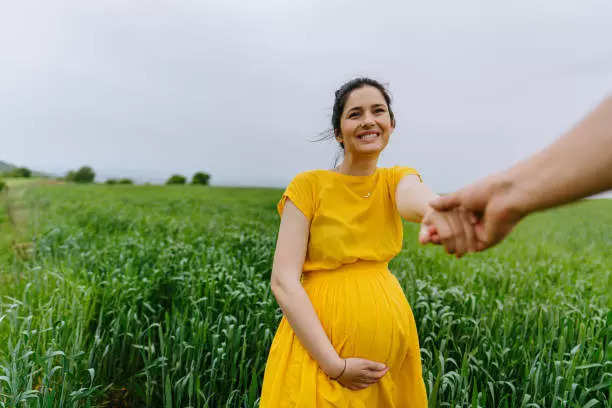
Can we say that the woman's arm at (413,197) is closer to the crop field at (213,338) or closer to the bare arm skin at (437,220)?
the bare arm skin at (437,220)

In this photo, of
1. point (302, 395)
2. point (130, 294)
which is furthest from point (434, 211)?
point (130, 294)

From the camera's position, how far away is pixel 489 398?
2451 millimetres

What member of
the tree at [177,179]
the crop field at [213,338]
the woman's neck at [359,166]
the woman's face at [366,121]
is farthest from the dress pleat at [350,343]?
the tree at [177,179]

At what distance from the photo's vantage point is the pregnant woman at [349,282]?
131cm

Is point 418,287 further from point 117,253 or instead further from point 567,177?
point 117,253

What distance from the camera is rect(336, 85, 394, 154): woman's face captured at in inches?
55.5

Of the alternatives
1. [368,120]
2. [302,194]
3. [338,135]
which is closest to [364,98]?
[368,120]

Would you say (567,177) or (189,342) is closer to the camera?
(567,177)

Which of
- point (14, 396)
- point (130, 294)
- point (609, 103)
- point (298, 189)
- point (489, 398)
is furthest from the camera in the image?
point (130, 294)

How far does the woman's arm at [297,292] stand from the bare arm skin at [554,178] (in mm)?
612

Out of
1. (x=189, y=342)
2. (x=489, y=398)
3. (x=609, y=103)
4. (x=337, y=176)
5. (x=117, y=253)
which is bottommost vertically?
(x=489, y=398)

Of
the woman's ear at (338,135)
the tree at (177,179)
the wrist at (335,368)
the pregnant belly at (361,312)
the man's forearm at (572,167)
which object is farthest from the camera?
the tree at (177,179)

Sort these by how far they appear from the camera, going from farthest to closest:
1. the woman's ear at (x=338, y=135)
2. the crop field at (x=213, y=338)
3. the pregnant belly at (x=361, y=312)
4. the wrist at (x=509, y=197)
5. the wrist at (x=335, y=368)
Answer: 1. the crop field at (x=213, y=338)
2. the woman's ear at (x=338, y=135)
3. the pregnant belly at (x=361, y=312)
4. the wrist at (x=335, y=368)
5. the wrist at (x=509, y=197)

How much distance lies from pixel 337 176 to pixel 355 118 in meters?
0.24
